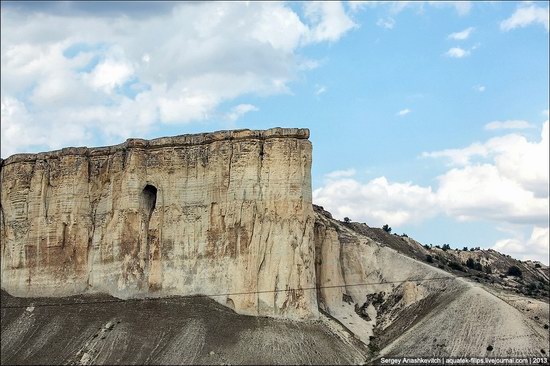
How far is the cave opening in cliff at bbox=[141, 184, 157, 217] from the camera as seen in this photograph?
79562 mm

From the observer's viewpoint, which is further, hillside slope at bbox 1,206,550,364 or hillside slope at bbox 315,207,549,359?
hillside slope at bbox 315,207,549,359

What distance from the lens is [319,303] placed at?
7725 cm

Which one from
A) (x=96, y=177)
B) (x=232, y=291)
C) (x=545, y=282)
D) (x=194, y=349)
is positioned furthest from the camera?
(x=545, y=282)

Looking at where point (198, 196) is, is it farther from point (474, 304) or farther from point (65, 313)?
point (474, 304)

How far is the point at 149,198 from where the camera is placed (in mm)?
80250

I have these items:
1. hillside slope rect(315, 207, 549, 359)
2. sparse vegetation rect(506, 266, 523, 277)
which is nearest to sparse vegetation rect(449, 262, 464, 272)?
hillside slope rect(315, 207, 549, 359)

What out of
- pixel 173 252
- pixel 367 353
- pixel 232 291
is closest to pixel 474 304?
pixel 367 353

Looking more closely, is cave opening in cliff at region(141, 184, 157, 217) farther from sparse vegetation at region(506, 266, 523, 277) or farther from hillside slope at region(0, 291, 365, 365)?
sparse vegetation at region(506, 266, 523, 277)

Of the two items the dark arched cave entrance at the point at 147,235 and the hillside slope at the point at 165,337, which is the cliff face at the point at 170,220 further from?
the hillside slope at the point at 165,337

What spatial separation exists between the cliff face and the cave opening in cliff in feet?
0.25

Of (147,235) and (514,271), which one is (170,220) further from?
(514,271)

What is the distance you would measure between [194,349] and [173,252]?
10.6 m

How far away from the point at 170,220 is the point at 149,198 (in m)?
3.30

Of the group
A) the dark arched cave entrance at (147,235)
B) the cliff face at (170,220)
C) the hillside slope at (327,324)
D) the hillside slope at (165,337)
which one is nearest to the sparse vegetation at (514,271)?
the hillside slope at (327,324)
